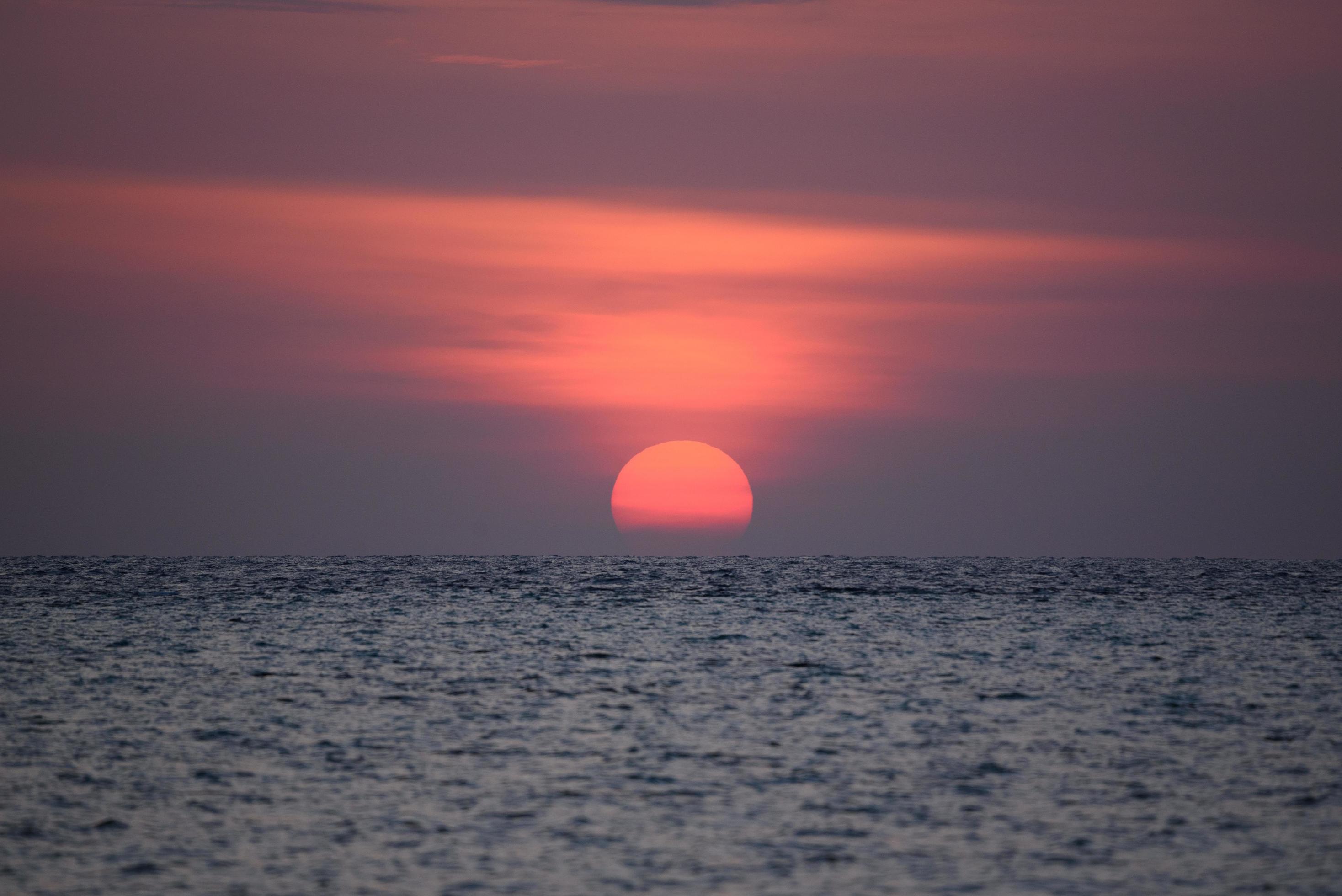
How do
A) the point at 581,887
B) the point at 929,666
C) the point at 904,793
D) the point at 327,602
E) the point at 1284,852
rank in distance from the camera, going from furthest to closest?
the point at 327,602 < the point at 929,666 < the point at 904,793 < the point at 1284,852 < the point at 581,887

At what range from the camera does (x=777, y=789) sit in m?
31.7

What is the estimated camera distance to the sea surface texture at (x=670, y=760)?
82.6 ft

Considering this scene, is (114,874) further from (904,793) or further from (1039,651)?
(1039,651)

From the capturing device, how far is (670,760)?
3547 centimetres

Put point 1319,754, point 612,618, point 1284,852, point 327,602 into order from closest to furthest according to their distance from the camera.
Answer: point 1284,852, point 1319,754, point 612,618, point 327,602

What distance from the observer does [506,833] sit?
2762 cm

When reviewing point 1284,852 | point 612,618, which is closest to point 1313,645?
point 612,618

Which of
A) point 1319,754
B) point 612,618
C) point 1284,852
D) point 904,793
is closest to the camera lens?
point 1284,852

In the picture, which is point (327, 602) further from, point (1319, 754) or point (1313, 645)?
point (1319, 754)

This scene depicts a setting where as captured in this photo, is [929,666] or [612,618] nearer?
[929,666]

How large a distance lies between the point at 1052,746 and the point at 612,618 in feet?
176

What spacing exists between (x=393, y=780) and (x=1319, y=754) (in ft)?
83.0

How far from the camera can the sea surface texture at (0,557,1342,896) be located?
82.6ft

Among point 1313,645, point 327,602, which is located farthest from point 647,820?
point 327,602
